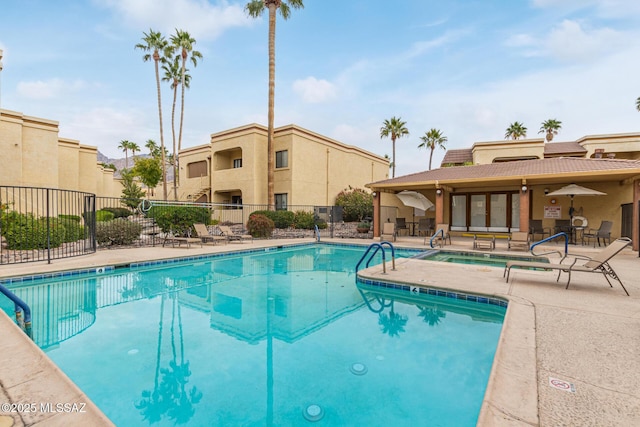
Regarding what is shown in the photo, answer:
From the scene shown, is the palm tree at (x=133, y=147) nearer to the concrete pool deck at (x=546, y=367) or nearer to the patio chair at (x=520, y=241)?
the concrete pool deck at (x=546, y=367)

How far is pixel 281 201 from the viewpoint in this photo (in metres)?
23.0

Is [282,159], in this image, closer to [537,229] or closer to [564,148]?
[537,229]

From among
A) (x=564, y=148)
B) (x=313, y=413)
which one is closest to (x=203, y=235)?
(x=313, y=413)

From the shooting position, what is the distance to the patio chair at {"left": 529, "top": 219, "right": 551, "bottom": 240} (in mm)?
13987

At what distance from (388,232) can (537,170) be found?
7.06 m

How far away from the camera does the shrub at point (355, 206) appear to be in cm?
2402

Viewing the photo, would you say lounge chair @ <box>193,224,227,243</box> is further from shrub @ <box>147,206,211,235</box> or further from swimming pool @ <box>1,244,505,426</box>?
swimming pool @ <box>1,244,505,426</box>

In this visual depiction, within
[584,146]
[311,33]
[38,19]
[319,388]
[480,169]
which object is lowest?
[319,388]

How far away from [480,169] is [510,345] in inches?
574

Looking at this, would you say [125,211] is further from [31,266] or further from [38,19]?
[31,266]

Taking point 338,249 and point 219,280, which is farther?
Answer: point 338,249

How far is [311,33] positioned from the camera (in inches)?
→ 640

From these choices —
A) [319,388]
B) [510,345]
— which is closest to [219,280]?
[319,388]

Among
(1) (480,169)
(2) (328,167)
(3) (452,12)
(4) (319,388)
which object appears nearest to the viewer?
(4) (319,388)
